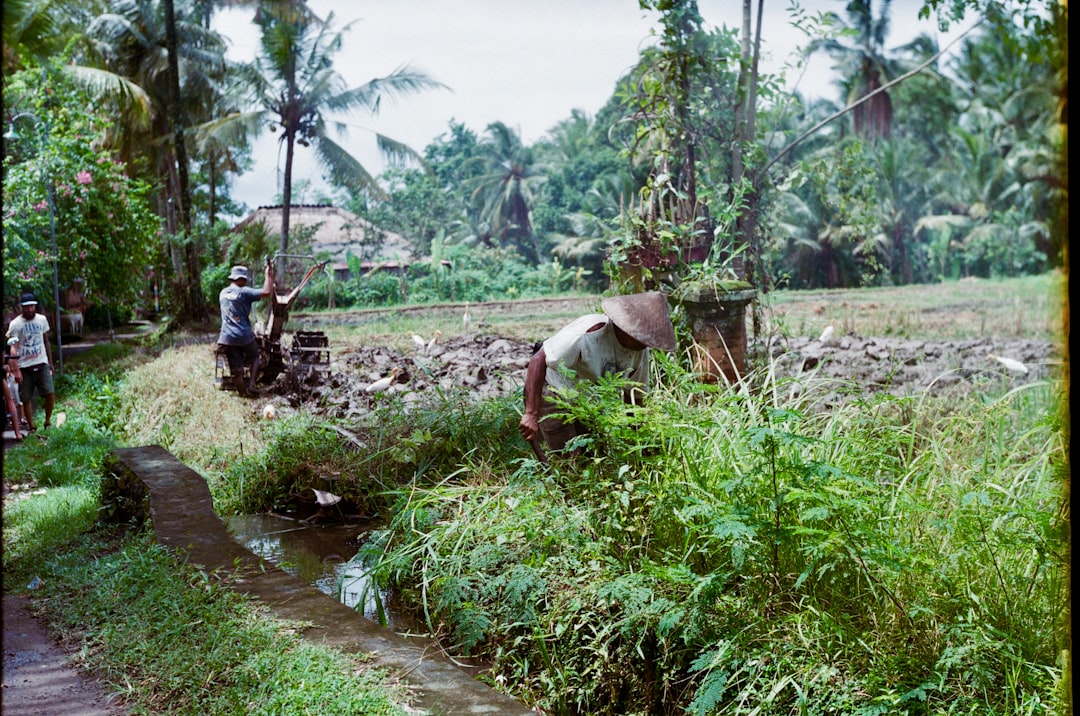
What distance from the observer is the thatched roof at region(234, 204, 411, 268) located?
1244cm

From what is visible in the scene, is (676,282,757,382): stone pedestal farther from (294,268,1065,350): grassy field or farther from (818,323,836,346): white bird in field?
(294,268,1065,350): grassy field

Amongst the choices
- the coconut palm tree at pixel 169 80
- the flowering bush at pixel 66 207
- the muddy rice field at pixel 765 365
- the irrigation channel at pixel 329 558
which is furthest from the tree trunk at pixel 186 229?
the irrigation channel at pixel 329 558

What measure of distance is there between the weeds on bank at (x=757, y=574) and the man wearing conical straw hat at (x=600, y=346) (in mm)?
290

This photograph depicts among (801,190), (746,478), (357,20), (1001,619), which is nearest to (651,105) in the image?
(801,190)

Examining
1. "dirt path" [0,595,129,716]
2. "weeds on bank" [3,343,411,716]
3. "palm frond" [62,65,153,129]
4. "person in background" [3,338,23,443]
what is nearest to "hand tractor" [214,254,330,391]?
"person in background" [3,338,23,443]

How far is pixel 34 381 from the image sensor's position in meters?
7.24

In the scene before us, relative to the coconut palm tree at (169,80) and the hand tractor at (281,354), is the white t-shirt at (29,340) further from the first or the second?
the coconut palm tree at (169,80)

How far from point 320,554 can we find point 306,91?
5.89 m

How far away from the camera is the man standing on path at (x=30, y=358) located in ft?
23.1

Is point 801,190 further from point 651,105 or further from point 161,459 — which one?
point 161,459

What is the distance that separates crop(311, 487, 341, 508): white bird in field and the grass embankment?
31.4 inches

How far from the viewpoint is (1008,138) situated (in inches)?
136

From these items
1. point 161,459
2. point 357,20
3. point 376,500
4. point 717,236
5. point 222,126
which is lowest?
point 376,500

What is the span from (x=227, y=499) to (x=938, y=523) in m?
3.92
